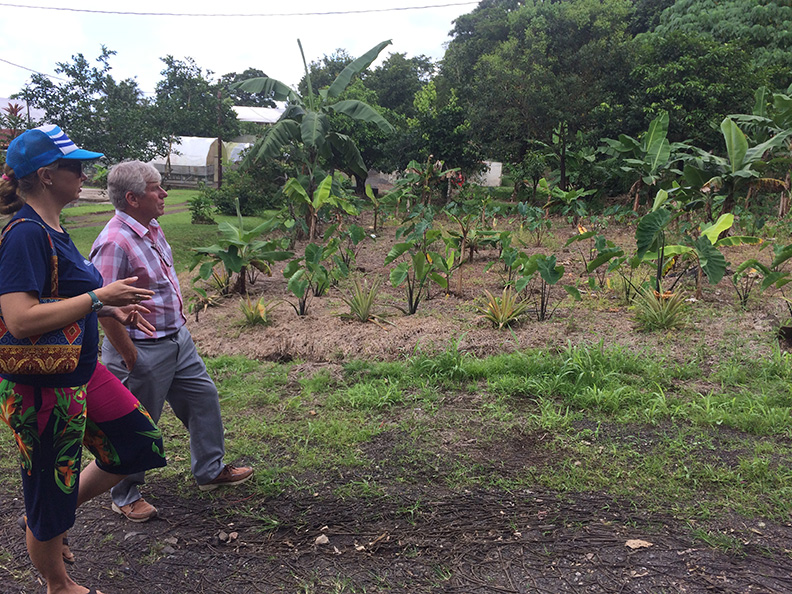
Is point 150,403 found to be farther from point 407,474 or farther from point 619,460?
point 619,460

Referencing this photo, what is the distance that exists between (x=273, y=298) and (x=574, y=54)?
13603 millimetres

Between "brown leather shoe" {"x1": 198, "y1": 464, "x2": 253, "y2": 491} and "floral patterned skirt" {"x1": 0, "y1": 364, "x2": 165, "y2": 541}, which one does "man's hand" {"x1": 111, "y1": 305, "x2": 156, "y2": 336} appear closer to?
"floral patterned skirt" {"x1": 0, "y1": 364, "x2": 165, "y2": 541}

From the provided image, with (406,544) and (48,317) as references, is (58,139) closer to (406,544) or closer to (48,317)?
(48,317)

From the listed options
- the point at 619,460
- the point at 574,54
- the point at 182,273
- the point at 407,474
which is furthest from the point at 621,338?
the point at 574,54

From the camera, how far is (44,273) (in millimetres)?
1973

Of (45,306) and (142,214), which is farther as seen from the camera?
(142,214)

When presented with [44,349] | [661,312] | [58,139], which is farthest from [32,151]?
[661,312]

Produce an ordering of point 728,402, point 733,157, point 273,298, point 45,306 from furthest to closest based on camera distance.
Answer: point 733,157
point 273,298
point 728,402
point 45,306

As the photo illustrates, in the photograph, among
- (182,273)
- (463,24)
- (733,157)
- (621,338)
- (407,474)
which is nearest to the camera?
(407,474)

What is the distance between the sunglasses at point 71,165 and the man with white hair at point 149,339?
474mm

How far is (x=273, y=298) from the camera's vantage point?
274 inches

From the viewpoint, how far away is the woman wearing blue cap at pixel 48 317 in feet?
6.26

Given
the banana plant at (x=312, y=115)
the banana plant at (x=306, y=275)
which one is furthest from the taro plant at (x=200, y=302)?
the banana plant at (x=312, y=115)

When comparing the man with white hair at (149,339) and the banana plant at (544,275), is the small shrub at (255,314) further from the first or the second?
the man with white hair at (149,339)
